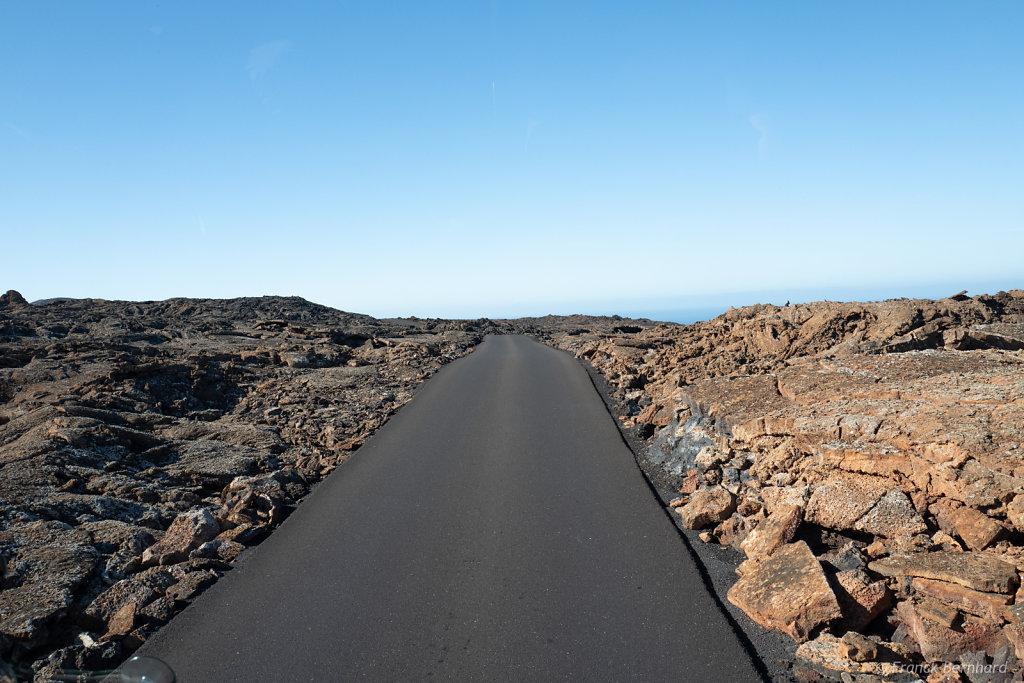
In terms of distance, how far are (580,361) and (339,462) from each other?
18338 mm

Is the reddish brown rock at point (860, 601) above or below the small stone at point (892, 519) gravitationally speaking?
below

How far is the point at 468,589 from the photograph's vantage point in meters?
6.86

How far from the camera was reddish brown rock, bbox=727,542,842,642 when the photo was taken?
5816 millimetres

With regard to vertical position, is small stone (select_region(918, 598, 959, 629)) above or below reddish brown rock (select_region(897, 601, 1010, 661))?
above

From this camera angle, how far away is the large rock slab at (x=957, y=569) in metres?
5.49

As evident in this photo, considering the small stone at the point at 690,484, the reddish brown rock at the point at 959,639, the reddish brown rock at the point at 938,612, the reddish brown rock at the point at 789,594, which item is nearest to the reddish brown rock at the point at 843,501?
the reddish brown rock at the point at 789,594

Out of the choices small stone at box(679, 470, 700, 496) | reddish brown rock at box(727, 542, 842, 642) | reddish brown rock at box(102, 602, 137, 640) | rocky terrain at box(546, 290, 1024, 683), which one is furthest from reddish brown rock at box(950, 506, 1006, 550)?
reddish brown rock at box(102, 602, 137, 640)

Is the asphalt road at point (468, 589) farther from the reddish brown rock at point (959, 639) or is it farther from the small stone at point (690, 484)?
the reddish brown rock at point (959, 639)

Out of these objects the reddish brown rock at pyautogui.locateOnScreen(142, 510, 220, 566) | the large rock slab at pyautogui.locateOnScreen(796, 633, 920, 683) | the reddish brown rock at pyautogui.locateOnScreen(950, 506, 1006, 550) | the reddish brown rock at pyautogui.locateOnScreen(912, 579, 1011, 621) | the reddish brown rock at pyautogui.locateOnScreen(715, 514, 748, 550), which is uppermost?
the reddish brown rock at pyautogui.locateOnScreen(950, 506, 1006, 550)

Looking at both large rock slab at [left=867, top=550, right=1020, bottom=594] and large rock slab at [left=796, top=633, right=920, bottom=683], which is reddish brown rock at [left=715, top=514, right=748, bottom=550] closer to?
large rock slab at [left=867, top=550, right=1020, bottom=594]

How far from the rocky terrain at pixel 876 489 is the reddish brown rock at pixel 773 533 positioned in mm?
19

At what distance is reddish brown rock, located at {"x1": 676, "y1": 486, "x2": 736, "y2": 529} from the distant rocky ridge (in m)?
6.64

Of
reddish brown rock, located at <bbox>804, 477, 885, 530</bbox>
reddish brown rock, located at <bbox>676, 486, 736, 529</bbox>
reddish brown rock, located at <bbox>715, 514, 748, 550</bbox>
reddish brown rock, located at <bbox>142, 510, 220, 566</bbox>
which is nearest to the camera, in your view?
reddish brown rock, located at <bbox>804, 477, 885, 530</bbox>

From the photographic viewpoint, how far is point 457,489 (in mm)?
10250
